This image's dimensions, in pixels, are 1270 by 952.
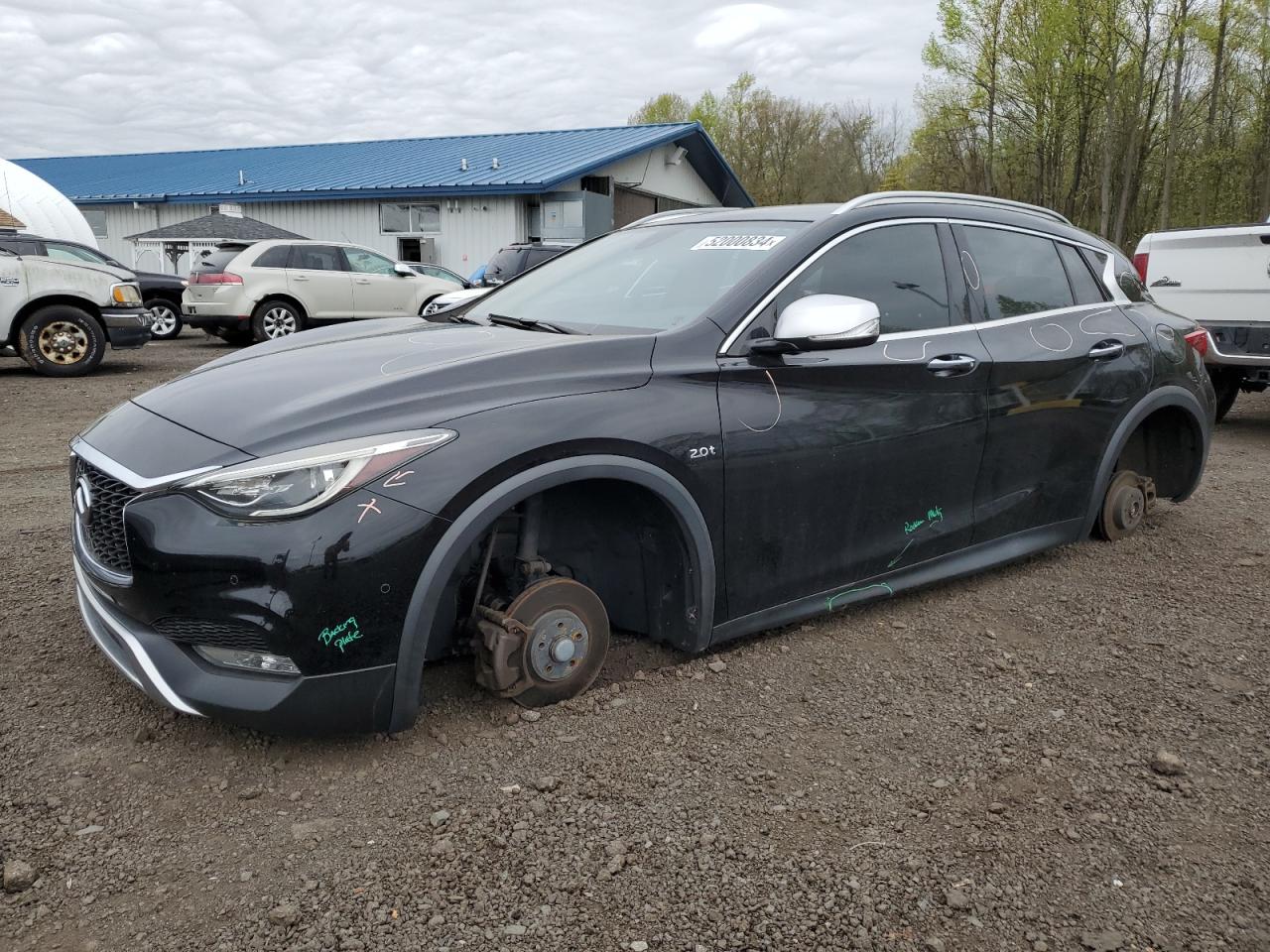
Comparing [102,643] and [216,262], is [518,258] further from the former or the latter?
[102,643]

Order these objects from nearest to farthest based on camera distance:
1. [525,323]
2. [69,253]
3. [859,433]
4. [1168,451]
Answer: [859,433] → [525,323] → [1168,451] → [69,253]

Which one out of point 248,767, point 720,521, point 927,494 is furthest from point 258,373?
point 927,494

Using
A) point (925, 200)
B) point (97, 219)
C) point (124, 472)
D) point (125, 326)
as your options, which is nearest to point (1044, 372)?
point (925, 200)

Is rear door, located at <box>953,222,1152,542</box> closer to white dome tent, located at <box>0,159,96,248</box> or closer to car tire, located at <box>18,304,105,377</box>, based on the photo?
car tire, located at <box>18,304,105,377</box>

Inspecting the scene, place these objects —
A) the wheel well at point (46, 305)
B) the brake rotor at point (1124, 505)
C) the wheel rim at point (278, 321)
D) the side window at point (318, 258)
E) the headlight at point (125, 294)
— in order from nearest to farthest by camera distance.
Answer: the brake rotor at point (1124, 505) < the wheel well at point (46, 305) < the headlight at point (125, 294) < the wheel rim at point (278, 321) < the side window at point (318, 258)

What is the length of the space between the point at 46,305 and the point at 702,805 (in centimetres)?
1144

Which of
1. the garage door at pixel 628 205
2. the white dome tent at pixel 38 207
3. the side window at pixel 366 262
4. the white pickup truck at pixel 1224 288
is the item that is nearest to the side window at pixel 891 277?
the white pickup truck at pixel 1224 288

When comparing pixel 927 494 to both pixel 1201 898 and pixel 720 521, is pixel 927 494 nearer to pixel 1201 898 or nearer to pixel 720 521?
pixel 720 521

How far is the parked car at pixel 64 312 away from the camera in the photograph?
10.9 metres

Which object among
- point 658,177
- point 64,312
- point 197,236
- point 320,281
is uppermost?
point 658,177

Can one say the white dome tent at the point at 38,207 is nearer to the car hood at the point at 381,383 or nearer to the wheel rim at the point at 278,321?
the wheel rim at the point at 278,321

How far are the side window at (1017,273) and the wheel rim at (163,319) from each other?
1609 cm

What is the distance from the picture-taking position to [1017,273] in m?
4.16

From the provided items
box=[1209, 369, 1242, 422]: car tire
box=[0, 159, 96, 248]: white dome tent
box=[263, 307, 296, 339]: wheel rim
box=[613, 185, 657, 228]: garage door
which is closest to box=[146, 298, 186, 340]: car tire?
box=[263, 307, 296, 339]: wheel rim
